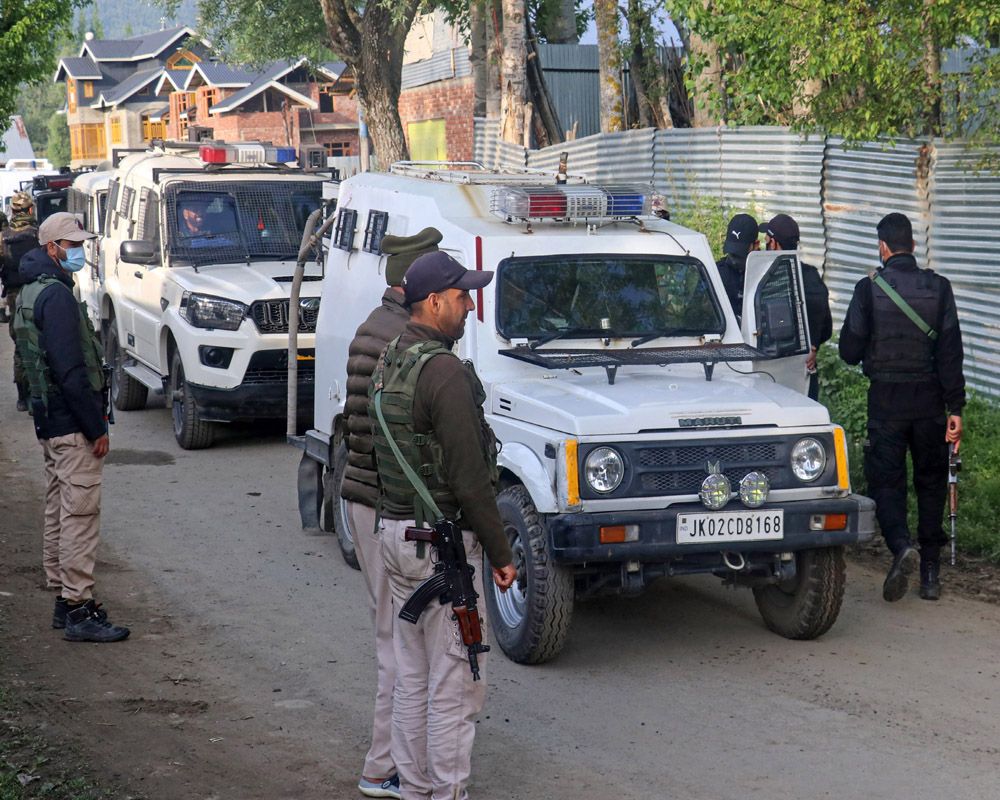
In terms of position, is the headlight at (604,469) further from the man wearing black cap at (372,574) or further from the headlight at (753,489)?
the man wearing black cap at (372,574)

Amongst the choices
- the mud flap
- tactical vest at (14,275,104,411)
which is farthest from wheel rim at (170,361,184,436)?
tactical vest at (14,275,104,411)

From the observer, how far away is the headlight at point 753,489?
5.71 meters

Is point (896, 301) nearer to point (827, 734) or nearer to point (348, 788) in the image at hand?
point (827, 734)

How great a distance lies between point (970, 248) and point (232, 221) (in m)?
6.46

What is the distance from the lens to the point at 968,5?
25.6 feet

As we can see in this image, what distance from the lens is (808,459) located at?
5875mm

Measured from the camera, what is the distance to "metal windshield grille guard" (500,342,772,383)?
6172mm

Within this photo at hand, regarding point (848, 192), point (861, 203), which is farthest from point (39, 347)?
point (848, 192)

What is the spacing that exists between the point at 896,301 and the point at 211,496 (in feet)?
17.1

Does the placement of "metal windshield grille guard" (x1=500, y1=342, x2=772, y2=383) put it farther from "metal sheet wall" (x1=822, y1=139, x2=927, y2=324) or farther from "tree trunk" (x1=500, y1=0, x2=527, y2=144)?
"tree trunk" (x1=500, y1=0, x2=527, y2=144)

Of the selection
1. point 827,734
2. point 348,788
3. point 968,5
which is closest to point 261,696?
point 348,788

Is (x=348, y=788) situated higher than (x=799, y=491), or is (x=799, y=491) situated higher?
(x=799, y=491)

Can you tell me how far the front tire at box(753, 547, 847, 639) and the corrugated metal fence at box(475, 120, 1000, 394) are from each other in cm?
374

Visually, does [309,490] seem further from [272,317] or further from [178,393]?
[178,393]
